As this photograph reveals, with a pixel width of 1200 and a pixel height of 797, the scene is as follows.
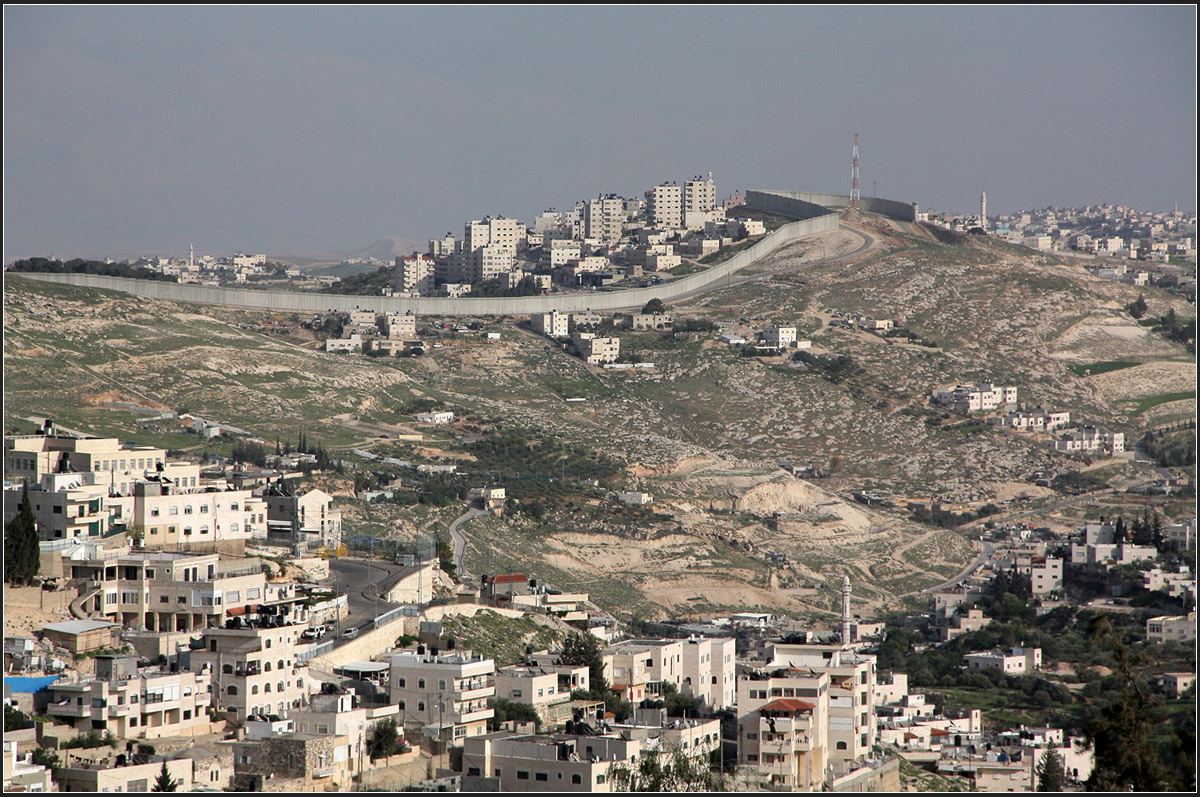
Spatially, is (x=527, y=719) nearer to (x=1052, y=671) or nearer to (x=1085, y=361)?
(x=1052, y=671)

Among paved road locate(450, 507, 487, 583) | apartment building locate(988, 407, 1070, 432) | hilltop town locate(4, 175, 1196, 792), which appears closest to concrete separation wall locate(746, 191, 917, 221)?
hilltop town locate(4, 175, 1196, 792)

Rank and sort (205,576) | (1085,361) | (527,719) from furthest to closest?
(1085,361) < (205,576) < (527,719)

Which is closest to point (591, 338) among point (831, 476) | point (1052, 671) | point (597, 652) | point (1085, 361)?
point (831, 476)

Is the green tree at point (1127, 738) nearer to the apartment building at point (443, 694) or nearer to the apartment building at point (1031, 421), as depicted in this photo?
the apartment building at point (443, 694)

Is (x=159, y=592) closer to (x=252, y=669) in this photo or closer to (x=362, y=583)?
(x=252, y=669)

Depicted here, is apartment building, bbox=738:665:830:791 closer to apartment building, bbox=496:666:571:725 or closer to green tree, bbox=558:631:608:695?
apartment building, bbox=496:666:571:725

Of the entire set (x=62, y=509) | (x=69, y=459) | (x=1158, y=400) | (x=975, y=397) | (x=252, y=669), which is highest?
(x=1158, y=400)

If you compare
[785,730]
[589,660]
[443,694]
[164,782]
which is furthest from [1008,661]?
[164,782]
